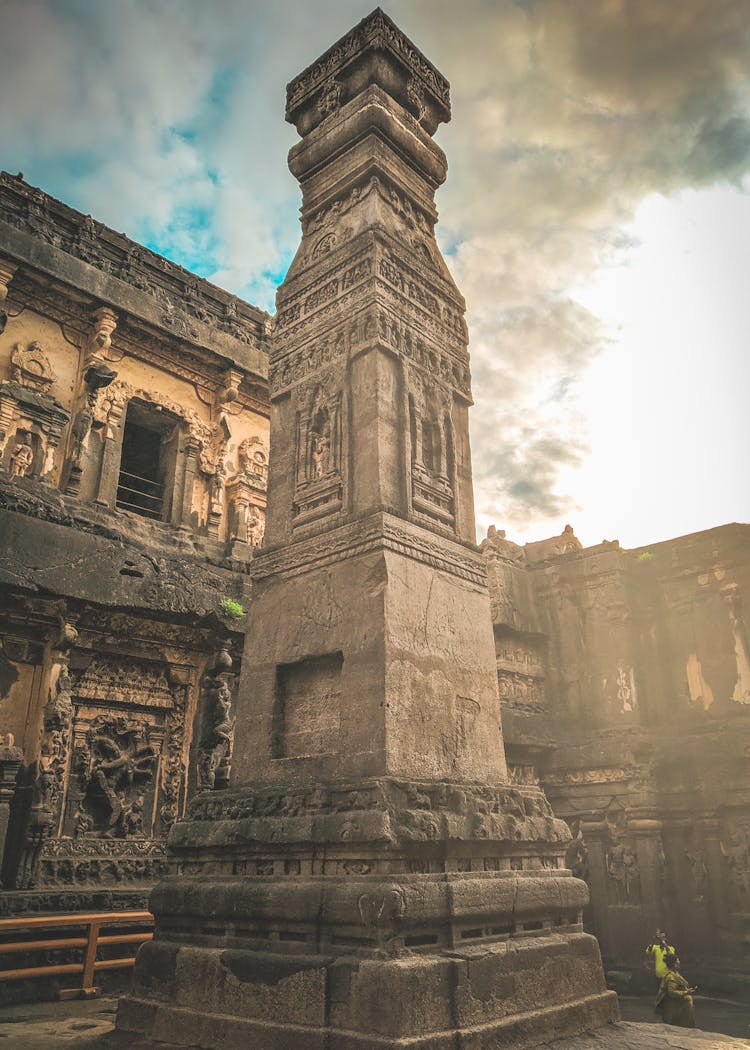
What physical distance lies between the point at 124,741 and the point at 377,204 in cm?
717

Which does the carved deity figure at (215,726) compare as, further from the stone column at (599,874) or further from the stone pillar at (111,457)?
the stone column at (599,874)

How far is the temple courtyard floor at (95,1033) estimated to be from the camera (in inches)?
128

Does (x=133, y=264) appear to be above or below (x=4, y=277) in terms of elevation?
above

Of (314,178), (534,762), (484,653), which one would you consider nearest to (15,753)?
(484,653)

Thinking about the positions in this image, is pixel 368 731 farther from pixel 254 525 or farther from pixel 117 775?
pixel 254 525

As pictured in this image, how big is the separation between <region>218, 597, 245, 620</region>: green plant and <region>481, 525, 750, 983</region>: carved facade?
4.70 metres

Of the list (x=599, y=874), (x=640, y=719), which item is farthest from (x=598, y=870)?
(x=640, y=719)

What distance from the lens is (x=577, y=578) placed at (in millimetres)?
13453

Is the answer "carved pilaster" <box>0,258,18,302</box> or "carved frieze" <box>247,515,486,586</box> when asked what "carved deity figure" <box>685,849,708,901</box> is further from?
"carved pilaster" <box>0,258,18,302</box>

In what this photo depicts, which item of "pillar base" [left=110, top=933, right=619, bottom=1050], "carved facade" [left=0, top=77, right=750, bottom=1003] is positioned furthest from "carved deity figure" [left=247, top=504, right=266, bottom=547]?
"pillar base" [left=110, top=933, right=619, bottom=1050]

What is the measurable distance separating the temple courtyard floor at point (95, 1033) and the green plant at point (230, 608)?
4.89 metres

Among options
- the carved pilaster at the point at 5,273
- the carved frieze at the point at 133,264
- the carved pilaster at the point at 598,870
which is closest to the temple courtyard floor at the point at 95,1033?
the carved pilaster at the point at 598,870

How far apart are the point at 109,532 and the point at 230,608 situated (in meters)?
1.85

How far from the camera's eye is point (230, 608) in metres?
10.1
